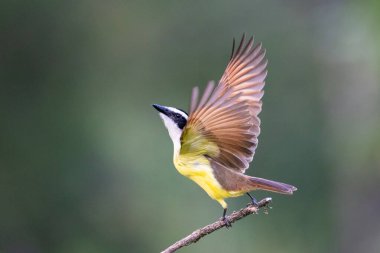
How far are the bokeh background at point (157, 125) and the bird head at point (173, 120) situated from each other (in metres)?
6.20

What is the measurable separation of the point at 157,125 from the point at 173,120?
298 inches

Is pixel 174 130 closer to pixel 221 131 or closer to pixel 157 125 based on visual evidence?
pixel 221 131

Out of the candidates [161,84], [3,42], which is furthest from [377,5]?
[3,42]

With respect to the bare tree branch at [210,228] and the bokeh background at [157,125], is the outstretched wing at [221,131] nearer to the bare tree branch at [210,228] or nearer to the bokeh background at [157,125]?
the bare tree branch at [210,228]

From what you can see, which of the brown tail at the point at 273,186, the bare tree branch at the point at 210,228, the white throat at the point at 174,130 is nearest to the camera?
the bare tree branch at the point at 210,228

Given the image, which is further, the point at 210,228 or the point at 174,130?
the point at 174,130

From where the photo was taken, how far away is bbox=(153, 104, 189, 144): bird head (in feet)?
16.0

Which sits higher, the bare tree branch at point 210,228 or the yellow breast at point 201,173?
the yellow breast at point 201,173

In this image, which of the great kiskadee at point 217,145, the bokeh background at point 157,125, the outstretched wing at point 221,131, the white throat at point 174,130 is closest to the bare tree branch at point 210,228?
the great kiskadee at point 217,145

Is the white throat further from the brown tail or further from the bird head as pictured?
the brown tail

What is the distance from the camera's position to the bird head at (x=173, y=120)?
4863mm

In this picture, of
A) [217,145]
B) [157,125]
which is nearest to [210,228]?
[217,145]

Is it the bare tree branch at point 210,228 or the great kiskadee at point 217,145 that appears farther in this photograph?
the great kiskadee at point 217,145

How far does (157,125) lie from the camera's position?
12.5m
